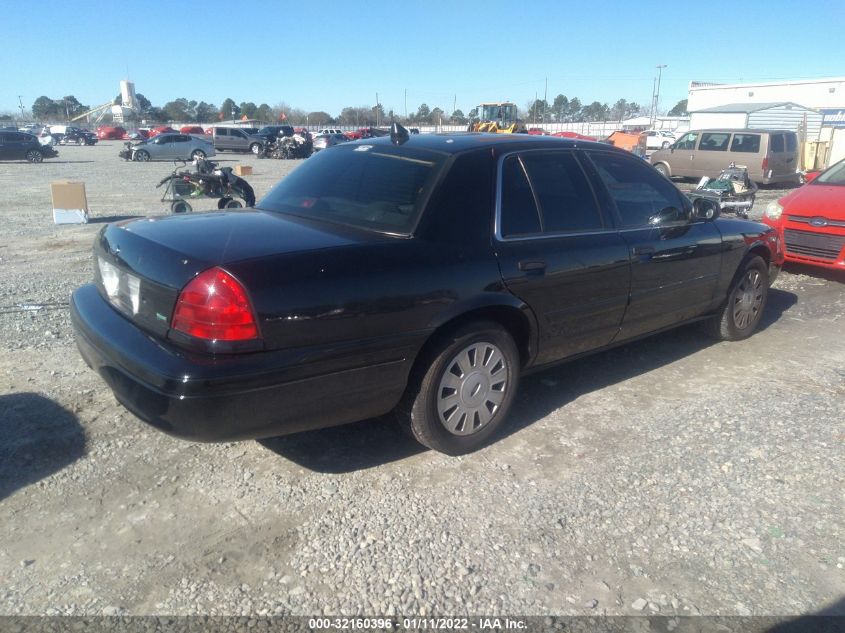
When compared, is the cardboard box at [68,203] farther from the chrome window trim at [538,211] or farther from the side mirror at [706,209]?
the side mirror at [706,209]

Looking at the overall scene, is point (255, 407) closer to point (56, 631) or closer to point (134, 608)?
point (134, 608)

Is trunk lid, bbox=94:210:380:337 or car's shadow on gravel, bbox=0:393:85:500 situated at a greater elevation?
trunk lid, bbox=94:210:380:337

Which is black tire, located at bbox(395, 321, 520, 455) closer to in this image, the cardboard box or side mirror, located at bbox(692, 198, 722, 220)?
side mirror, located at bbox(692, 198, 722, 220)

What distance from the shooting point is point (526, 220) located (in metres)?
3.66

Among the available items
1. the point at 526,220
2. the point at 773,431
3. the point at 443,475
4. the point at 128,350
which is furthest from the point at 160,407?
the point at 773,431

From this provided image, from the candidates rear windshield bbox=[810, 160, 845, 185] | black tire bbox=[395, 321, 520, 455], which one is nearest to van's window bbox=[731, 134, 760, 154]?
rear windshield bbox=[810, 160, 845, 185]

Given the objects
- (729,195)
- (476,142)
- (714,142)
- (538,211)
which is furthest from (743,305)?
(714,142)

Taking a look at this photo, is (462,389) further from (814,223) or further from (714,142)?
(714,142)

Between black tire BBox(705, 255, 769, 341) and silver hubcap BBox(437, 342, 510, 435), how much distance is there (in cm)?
260

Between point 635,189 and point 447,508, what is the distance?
2622 millimetres

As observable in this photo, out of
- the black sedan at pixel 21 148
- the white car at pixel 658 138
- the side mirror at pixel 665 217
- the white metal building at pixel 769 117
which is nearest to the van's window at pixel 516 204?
the side mirror at pixel 665 217

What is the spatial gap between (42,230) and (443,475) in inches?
378

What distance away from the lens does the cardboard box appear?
10.9 meters

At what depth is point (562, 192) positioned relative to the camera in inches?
155
